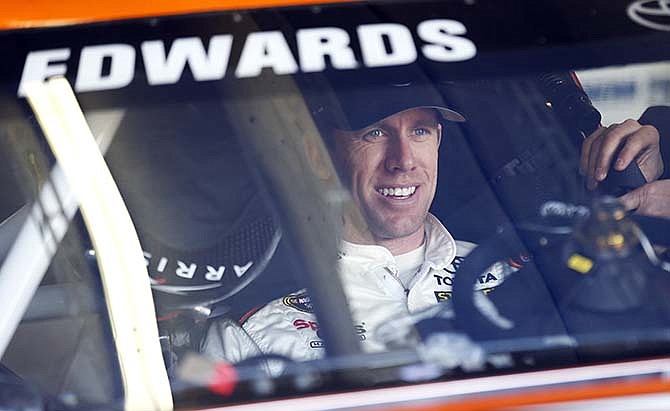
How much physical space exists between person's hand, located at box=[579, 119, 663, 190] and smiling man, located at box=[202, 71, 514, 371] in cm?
23

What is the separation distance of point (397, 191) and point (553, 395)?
1.45ft

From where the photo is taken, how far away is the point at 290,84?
67.5 inches

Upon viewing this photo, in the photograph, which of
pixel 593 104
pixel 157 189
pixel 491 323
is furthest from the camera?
pixel 593 104

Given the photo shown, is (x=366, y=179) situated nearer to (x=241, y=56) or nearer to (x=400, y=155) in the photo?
(x=400, y=155)

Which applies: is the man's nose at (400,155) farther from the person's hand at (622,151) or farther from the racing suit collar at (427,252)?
the person's hand at (622,151)

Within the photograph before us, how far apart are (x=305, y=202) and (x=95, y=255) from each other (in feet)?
1.11

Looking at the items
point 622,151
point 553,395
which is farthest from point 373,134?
point 553,395

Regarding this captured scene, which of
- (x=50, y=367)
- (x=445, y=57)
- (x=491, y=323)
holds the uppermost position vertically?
(x=445, y=57)

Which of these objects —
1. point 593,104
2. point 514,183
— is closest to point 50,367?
point 514,183

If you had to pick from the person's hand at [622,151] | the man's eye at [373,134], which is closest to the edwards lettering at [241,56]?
the man's eye at [373,134]

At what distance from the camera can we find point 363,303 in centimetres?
161

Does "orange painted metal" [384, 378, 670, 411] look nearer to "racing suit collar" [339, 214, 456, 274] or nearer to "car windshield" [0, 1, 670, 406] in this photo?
"car windshield" [0, 1, 670, 406]

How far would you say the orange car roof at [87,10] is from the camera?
1.73 m

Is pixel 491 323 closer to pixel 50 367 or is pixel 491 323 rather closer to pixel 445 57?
pixel 445 57
